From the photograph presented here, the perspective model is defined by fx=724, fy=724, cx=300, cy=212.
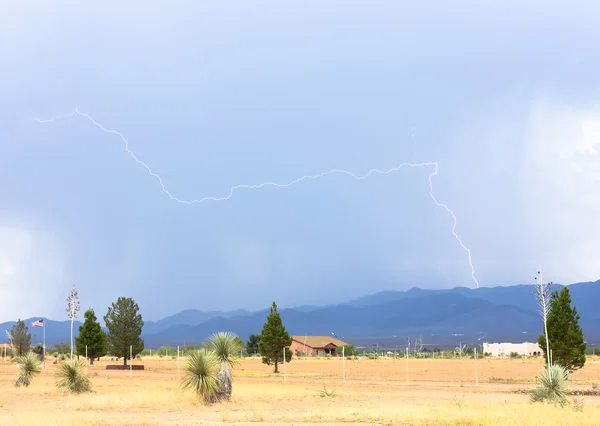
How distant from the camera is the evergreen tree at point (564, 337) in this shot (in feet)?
125

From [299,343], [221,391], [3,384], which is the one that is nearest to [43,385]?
[3,384]

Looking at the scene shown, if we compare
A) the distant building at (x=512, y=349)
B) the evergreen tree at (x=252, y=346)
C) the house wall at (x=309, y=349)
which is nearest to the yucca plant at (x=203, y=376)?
the evergreen tree at (x=252, y=346)

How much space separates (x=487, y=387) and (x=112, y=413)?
2336 cm

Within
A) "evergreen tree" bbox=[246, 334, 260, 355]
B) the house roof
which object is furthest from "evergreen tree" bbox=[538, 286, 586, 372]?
the house roof

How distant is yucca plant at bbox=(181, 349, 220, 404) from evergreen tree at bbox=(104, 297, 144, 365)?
37.9 metres

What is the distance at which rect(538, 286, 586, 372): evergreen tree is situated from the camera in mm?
38000

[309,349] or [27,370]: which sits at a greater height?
[27,370]

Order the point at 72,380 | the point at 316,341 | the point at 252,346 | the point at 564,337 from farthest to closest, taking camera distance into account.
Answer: the point at 316,341 → the point at 252,346 → the point at 564,337 → the point at 72,380

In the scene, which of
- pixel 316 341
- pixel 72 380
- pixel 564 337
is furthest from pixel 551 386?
pixel 316 341

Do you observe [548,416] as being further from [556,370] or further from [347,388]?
[347,388]

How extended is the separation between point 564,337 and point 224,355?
62.5 feet

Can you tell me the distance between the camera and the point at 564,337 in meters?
38.3

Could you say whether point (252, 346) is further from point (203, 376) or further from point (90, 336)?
point (203, 376)

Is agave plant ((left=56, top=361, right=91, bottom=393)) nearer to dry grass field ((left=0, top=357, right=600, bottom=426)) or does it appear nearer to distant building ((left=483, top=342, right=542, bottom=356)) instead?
dry grass field ((left=0, top=357, right=600, bottom=426))
